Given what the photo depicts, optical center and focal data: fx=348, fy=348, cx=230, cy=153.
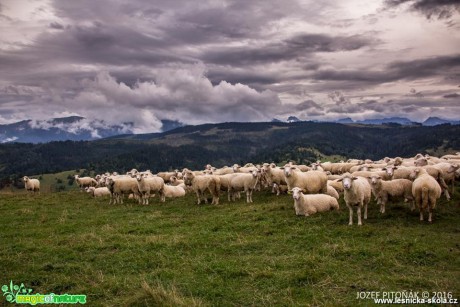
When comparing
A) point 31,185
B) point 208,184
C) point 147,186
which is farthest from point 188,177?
point 31,185

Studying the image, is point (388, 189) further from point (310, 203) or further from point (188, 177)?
point (188, 177)

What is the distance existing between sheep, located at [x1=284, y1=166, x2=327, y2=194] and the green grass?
3.10m

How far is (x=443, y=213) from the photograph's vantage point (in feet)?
60.2

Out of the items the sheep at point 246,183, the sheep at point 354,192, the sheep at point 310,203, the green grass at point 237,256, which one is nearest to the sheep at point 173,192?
the sheep at point 246,183

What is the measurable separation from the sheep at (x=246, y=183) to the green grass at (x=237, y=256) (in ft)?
15.7

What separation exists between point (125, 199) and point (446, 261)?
1066 inches

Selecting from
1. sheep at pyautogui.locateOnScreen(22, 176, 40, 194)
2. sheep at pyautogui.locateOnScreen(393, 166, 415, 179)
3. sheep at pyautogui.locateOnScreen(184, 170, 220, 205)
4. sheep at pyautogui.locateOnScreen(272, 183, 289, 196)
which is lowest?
sheep at pyautogui.locateOnScreen(22, 176, 40, 194)

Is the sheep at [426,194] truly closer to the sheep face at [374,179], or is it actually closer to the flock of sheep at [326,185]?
the flock of sheep at [326,185]

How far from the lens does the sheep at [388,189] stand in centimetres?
1959

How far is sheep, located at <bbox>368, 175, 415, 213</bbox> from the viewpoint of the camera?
19.6 meters

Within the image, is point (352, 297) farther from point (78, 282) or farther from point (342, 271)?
point (78, 282)

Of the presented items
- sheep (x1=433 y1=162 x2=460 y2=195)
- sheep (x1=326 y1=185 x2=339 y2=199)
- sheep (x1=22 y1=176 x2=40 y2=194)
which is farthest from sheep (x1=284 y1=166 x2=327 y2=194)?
sheep (x1=22 y1=176 x2=40 y2=194)

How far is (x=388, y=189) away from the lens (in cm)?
1977

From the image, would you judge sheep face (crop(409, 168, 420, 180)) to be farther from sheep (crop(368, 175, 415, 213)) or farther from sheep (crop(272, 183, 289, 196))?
sheep (crop(272, 183, 289, 196))
